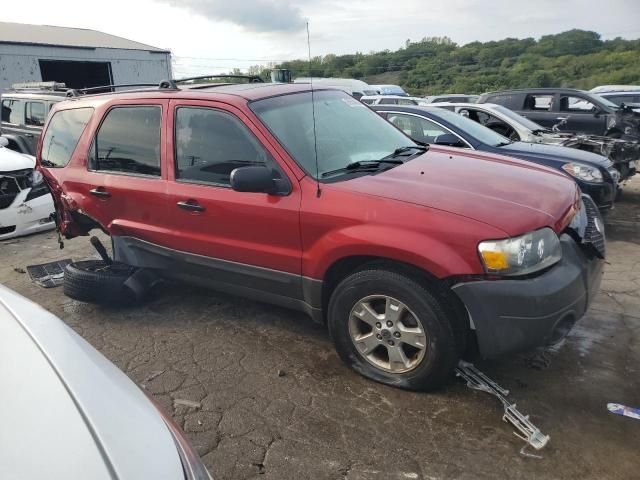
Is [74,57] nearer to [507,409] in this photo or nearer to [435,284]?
[435,284]

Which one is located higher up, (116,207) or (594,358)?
(116,207)

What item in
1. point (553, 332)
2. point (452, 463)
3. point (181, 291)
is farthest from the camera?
point (181, 291)

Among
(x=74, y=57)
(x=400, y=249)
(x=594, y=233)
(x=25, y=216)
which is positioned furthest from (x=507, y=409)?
(x=74, y=57)

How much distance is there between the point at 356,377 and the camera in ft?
10.5

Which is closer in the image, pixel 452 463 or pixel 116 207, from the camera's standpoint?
pixel 452 463

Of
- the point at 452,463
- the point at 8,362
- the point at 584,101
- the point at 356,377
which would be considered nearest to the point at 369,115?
the point at 356,377

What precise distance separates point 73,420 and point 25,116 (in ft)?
31.5

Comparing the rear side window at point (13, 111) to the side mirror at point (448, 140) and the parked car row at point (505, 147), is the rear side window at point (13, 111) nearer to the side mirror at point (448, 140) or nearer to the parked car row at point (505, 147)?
the parked car row at point (505, 147)

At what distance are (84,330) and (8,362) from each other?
8.12 feet

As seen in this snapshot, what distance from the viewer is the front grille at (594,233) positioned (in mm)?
3037

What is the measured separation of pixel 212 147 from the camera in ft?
11.5

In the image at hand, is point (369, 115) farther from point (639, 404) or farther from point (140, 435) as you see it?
point (140, 435)

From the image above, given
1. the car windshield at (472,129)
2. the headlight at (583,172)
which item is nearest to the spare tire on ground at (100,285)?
the car windshield at (472,129)

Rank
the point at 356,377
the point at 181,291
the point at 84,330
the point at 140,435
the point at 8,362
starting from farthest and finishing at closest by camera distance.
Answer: the point at 181,291
the point at 84,330
the point at 356,377
the point at 8,362
the point at 140,435
